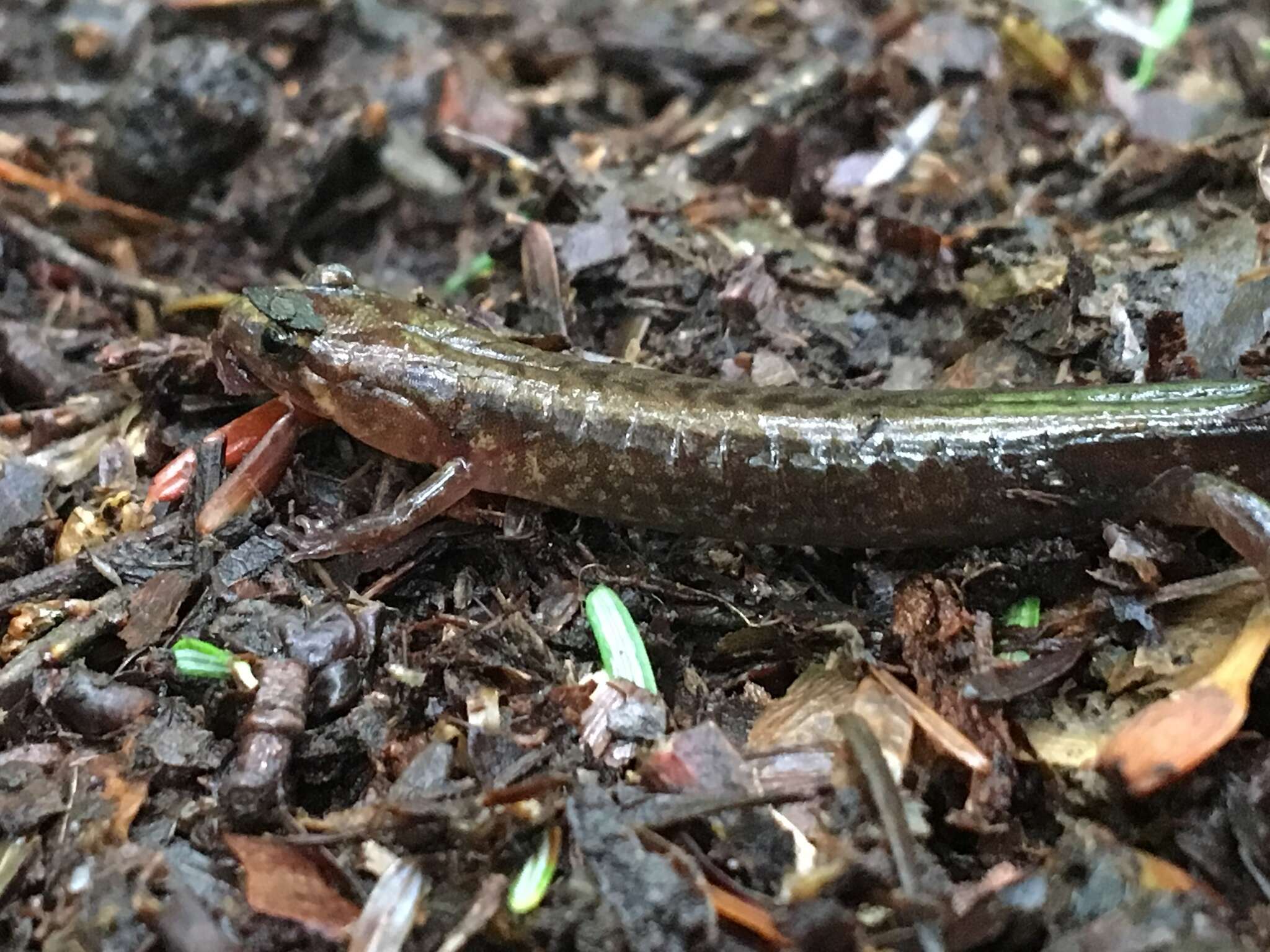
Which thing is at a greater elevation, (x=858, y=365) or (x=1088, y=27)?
(x=1088, y=27)

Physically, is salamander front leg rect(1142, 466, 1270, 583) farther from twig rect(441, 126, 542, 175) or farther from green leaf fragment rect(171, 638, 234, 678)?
twig rect(441, 126, 542, 175)

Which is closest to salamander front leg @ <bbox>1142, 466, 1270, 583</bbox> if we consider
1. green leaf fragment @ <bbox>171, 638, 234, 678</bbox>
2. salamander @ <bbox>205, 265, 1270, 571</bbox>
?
salamander @ <bbox>205, 265, 1270, 571</bbox>

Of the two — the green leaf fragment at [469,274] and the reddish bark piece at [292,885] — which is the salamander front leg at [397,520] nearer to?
the reddish bark piece at [292,885]

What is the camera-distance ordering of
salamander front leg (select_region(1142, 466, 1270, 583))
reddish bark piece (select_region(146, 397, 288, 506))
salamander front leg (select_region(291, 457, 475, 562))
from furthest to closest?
reddish bark piece (select_region(146, 397, 288, 506)) < salamander front leg (select_region(291, 457, 475, 562)) < salamander front leg (select_region(1142, 466, 1270, 583))

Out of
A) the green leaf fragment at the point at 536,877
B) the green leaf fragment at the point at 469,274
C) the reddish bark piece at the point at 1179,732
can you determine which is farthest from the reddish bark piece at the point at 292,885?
the green leaf fragment at the point at 469,274

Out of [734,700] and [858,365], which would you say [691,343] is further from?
[734,700]

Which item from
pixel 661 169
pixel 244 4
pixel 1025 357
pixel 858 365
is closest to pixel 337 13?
pixel 244 4
